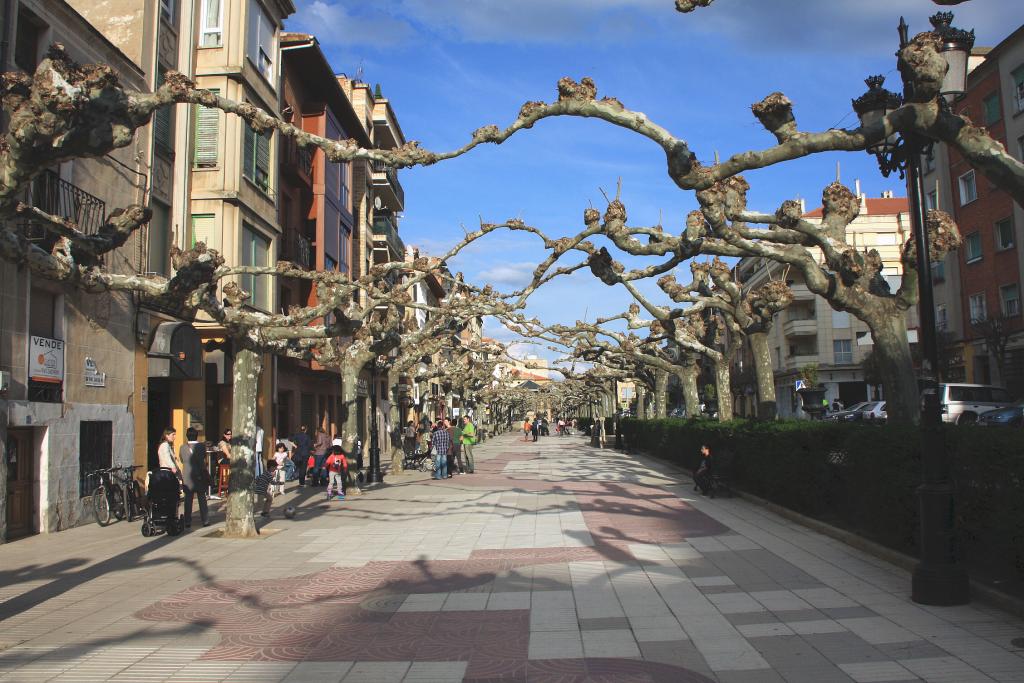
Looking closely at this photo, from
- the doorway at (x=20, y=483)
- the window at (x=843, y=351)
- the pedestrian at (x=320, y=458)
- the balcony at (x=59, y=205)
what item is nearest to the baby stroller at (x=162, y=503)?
the doorway at (x=20, y=483)

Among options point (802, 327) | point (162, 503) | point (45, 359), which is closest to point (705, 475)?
point (162, 503)

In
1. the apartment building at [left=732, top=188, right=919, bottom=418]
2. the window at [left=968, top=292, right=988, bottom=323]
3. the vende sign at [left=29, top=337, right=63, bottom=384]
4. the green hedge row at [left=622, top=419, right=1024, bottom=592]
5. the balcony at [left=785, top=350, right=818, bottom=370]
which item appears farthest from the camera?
the balcony at [left=785, top=350, right=818, bottom=370]

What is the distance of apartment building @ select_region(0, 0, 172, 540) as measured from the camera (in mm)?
12547

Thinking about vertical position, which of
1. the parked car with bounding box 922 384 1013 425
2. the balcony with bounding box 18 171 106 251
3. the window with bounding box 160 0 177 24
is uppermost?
the window with bounding box 160 0 177 24

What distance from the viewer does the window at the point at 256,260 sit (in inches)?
855

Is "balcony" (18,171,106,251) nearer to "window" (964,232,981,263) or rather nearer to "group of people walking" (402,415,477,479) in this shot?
"group of people walking" (402,415,477,479)

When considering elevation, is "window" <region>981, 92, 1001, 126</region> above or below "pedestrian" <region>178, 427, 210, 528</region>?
above

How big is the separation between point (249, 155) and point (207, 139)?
5.14 ft

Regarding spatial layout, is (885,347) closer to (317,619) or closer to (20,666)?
(317,619)

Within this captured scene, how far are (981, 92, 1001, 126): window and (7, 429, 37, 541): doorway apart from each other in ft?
114

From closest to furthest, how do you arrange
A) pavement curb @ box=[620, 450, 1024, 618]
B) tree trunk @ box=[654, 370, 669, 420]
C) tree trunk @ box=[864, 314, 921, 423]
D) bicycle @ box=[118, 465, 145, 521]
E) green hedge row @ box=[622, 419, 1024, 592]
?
pavement curb @ box=[620, 450, 1024, 618] → green hedge row @ box=[622, 419, 1024, 592] → tree trunk @ box=[864, 314, 921, 423] → bicycle @ box=[118, 465, 145, 521] → tree trunk @ box=[654, 370, 669, 420]

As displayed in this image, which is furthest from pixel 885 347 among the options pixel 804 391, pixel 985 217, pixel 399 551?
pixel 985 217

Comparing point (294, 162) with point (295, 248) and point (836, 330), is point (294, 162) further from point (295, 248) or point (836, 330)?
point (836, 330)

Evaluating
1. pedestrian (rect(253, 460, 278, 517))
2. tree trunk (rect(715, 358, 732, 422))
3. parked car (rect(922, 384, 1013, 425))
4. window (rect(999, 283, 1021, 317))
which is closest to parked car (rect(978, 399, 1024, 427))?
parked car (rect(922, 384, 1013, 425))
